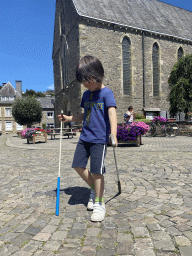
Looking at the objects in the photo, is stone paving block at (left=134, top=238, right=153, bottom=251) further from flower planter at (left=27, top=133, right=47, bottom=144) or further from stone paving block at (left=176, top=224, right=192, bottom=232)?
flower planter at (left=27, top=133, right=47, bottom=144)

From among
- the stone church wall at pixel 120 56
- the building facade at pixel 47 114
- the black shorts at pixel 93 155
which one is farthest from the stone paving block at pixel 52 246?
the building facade at pixel 47 114

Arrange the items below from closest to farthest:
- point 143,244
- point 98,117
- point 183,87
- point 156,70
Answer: point 143,244 < point 98,117 < point 183,87 < point 156,70

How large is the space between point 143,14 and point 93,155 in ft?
81.8

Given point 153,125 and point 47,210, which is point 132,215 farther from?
point 153,125

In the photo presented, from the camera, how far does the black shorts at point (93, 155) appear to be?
2283 mm

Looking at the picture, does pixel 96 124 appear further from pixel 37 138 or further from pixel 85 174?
pixel 37 138

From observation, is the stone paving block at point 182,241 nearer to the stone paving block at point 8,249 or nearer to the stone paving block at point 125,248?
the stone paving block at point 125,248

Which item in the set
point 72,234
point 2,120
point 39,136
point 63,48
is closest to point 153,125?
point 39,136

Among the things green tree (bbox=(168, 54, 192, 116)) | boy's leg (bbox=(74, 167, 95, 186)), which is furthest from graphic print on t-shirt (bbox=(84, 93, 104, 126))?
green tree (bbox=(168, 54, 192, 116))

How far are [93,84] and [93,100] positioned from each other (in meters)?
0.19

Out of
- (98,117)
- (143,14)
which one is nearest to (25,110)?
(143,14)

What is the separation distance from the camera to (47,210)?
2.52m

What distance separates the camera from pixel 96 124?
2.32m

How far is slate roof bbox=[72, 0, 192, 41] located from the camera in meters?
19.4
